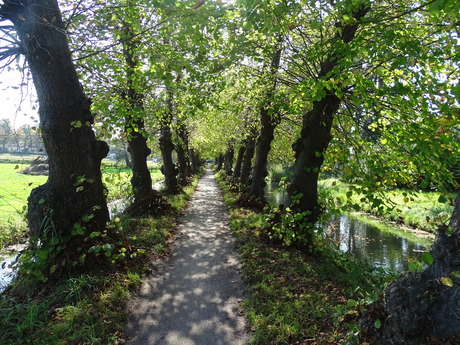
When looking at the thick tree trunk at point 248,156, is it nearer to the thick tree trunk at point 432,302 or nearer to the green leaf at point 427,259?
the thick tree trunk at point 432,302

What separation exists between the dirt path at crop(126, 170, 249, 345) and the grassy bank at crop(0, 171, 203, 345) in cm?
29

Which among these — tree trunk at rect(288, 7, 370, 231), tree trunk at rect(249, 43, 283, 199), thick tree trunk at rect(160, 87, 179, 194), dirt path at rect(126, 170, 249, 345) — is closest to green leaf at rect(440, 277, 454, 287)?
dirt path at rect(126, 170, 249, 345)

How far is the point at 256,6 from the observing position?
350 cm

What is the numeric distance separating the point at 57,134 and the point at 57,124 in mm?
173

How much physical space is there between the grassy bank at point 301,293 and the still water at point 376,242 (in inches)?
92.1

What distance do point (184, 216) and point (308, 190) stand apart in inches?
237

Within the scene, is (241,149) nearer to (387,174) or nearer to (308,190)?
(308,190)

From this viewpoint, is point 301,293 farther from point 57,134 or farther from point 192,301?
point 57,134

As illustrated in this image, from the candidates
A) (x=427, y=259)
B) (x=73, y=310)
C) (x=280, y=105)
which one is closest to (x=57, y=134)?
(x=73, y=310)

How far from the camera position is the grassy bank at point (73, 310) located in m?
3.45

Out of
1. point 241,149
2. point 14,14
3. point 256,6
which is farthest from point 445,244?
point 241,149

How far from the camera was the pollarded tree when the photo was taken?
4.56 meters

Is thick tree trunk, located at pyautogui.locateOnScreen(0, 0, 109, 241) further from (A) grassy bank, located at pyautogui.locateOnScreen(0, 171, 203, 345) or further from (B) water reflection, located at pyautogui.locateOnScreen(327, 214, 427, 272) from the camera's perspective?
(B) water reflection, located at pyautogui.locateOnScreen(327, 214, 427, 272)

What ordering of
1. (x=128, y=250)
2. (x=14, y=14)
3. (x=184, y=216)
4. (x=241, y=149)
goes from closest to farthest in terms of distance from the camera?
(x=14, y=14)
(x=128, y=250)
(x=184, y=216)
(x=241, y=149)
